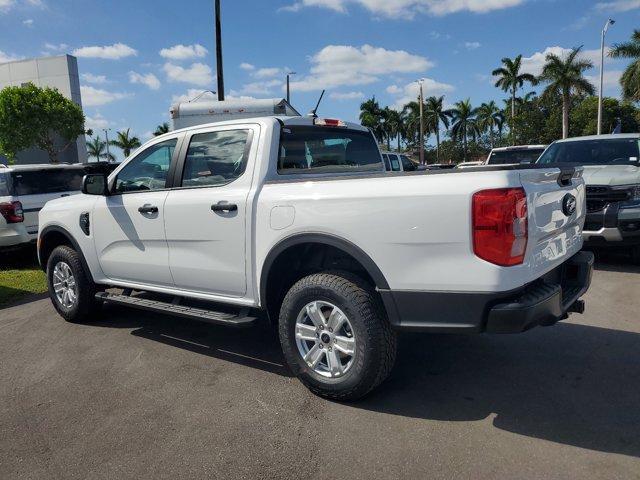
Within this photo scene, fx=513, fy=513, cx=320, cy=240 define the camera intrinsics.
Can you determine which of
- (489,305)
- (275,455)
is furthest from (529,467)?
(275,455)

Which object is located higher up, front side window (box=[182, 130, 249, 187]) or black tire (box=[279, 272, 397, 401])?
front side window (box=[182, 130, 249, 187])

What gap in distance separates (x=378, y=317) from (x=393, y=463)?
821mm

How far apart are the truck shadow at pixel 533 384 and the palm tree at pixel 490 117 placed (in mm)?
70083

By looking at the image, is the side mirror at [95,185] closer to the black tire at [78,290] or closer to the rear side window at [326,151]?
the black tire at [78,290]

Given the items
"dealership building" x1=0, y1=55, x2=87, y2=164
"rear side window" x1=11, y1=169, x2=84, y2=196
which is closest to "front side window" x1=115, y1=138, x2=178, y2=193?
"rear side window" x1=11, y1=169, x2=84, y2=196

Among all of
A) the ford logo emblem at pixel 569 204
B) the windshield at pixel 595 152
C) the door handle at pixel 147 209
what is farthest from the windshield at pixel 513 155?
the door handle at pixel 147 209

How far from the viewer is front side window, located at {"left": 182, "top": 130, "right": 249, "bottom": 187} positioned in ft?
12.8

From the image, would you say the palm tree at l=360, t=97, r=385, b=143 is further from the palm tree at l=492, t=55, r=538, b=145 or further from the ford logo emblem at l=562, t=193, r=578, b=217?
the ford logo emblem at l=562, t=193, r=578, b=217

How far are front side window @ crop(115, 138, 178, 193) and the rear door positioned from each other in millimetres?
4658

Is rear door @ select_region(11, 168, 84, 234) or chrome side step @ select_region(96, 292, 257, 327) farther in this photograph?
rear door @ select_region(11, 168, 84, 234)

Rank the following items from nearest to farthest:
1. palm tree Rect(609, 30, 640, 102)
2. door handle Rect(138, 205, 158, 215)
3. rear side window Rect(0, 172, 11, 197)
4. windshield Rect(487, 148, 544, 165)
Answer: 1. door handle Rect(138, 205, 158, 215)
2. rear side window Rect(0, 172, 11, 197)
3. windshield Rect(487, 148, 544, 165)
4. palm tree Rect(609, 30, 640, 102)

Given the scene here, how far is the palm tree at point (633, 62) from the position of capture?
36.8m

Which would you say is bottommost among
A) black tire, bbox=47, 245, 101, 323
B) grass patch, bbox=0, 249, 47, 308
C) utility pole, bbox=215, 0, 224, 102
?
grass patch, bbox=0, 249, 47, 308

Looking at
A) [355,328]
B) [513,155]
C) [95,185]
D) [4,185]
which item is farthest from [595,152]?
[4,185]
